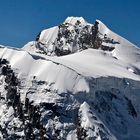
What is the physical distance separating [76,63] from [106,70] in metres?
7.83

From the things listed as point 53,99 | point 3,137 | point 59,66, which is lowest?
point 3,137

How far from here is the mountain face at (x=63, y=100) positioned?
549 feet

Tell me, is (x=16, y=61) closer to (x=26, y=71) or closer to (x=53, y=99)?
(x=26, y=71)

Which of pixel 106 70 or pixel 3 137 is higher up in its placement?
pixel 106 70

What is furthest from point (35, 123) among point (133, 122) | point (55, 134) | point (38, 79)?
point (133, 122)

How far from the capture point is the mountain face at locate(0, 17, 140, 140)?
167250 mm

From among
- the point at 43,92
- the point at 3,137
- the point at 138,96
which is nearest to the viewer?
the point at 3,137

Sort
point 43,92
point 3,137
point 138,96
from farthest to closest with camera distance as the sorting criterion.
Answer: point 138,96 → point 43,92 → point 3,137

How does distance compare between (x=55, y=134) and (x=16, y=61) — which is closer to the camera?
(x=55, y=134)

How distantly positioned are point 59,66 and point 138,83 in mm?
21462

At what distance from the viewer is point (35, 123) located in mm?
167375

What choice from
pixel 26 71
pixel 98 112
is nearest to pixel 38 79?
pixel 26 71

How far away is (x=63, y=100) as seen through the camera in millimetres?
174375

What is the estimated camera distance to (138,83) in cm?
19288
